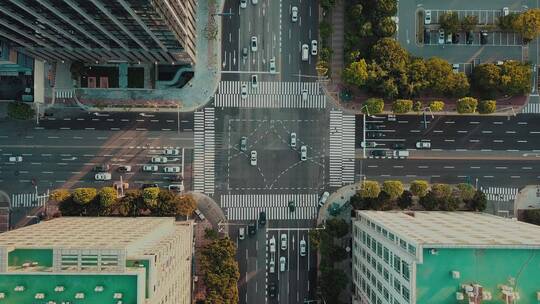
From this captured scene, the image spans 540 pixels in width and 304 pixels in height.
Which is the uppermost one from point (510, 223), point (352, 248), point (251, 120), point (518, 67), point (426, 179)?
point (518, 67)

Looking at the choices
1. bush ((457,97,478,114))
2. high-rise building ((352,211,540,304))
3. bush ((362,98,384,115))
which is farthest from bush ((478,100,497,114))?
high-rise building ((352,211,540,304))

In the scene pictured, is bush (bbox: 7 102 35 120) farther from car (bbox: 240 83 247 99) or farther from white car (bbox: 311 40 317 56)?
white car (bbox: 311 40 317 56)

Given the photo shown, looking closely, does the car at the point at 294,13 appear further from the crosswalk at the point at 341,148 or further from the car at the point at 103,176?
the car at the point at 103,176

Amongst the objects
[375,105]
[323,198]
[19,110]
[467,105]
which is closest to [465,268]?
[323,198]

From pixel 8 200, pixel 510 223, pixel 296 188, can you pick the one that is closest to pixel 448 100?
pixel 510 223

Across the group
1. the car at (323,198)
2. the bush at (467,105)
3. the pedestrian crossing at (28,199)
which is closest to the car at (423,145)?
the bush at (467,105)

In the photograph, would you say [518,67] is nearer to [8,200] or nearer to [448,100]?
[448,100]
